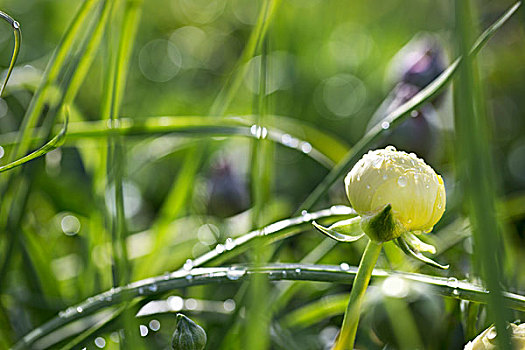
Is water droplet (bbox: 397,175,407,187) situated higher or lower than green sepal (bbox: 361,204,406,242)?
higher

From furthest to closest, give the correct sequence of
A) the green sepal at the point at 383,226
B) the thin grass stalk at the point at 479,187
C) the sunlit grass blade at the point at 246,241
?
the sunlit grass blade at the point at 246,241 → the green sepal at the point at 383,226 → the thin grass stalk at the point at 479,187

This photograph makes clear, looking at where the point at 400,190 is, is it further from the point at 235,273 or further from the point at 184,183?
the point at 184,183

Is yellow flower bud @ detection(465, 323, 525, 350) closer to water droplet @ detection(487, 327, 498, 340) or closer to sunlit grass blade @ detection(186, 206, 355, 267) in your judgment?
water droplet @ detection(487, 327, 498, 340)

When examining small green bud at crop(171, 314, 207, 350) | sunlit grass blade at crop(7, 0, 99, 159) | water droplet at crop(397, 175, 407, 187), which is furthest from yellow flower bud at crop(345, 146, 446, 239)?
sunlit grass blade at crop(7, 0, 99, 159)

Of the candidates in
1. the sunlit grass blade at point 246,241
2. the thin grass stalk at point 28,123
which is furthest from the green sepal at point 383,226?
the thin grass stalk at point 28,123

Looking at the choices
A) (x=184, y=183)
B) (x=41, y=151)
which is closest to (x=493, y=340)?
(x=41, y=151)

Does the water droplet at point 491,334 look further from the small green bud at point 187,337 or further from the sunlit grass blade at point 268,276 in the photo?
the small green bud at point 187,337

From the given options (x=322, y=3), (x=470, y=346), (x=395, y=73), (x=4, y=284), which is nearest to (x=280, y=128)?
(x=395, y=73)
